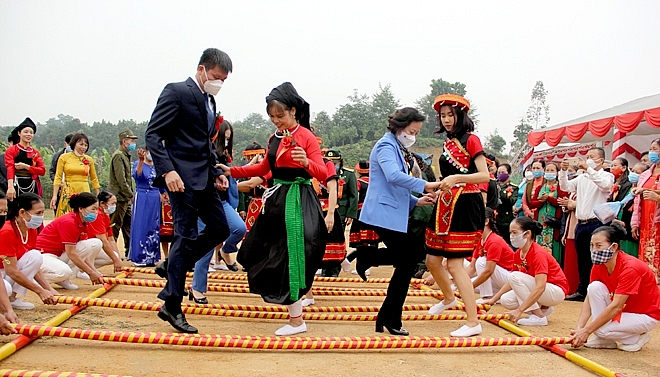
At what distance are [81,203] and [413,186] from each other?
3616 mm

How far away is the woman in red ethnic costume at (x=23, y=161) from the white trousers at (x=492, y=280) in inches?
235

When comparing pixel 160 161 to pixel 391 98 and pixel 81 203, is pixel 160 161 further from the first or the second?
pixel 391 98

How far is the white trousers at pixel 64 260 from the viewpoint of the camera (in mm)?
5242

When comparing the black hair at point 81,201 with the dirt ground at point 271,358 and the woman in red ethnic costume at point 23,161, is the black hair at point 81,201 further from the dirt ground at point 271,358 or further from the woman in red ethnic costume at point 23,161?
the woman in red ethnic costume at point 23,161

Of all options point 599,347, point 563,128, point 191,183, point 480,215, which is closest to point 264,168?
point 191,183

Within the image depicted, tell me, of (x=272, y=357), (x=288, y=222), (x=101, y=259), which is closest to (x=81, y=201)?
(x=101, y=259)

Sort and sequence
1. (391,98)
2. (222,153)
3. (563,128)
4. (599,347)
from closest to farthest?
(599,347) → (222,153) → (563,128) → (391,98)

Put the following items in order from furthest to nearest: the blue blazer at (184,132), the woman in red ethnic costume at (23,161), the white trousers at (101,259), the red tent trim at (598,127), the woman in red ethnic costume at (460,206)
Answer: the red tent trim at (598,127)
the woman in red ethnic costume at (23,161)
the white trousers at (101,259)
the woman in red ethnic costume at (460,206)
the blue blazer at (184,132)

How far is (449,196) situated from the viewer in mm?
4305

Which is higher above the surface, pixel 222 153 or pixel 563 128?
pixel 563 128

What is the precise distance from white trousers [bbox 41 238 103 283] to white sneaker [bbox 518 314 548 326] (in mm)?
4211

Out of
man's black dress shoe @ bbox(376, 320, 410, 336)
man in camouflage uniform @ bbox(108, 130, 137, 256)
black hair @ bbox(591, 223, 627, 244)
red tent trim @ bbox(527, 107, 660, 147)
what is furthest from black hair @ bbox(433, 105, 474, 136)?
red tent trim @ bbox(527, 107, 660, 147)

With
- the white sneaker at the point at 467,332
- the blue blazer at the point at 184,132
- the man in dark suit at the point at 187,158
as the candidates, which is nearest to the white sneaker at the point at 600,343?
the white sneaker at the point at 467,332

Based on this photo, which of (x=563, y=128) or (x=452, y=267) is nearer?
(x=452, y=267)
